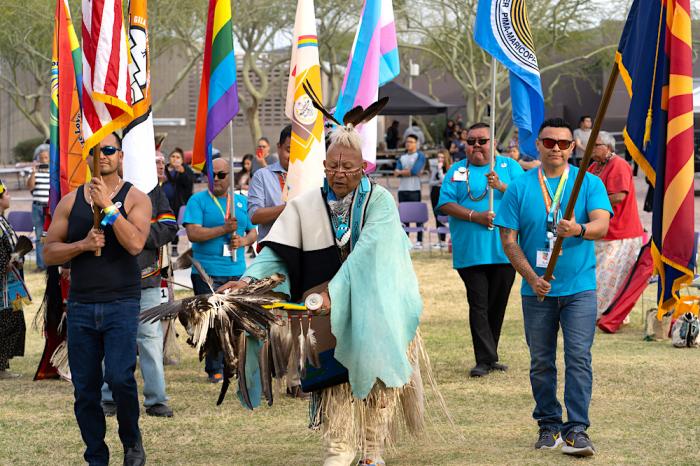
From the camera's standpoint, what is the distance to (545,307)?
6.88m

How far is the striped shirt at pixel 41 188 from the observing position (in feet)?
56.6

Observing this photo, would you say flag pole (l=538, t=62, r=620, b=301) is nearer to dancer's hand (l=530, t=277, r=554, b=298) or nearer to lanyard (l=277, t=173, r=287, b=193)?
dancer's hand (l=530, t=277, r=554, b=298)

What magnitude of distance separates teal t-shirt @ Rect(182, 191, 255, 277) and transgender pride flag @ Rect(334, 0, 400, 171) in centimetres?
122

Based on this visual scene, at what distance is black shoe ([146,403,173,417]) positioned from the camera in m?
8.13

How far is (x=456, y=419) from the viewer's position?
7.81 metres

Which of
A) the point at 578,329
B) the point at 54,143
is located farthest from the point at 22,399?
Answer: the point at 578,329

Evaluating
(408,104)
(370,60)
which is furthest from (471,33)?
(370,60)

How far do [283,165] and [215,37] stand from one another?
1.11 m

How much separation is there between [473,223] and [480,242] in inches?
7.5

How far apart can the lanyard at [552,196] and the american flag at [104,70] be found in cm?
241

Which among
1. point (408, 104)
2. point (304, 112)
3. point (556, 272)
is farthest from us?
point (408, 104)

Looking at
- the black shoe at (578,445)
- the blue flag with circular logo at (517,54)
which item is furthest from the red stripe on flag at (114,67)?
the blue flag with circular logo at (517,54)

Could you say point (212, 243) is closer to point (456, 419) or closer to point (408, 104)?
point (456, 419)

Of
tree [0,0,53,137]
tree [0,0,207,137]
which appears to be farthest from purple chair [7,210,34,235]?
tree [0,0,53,137]
